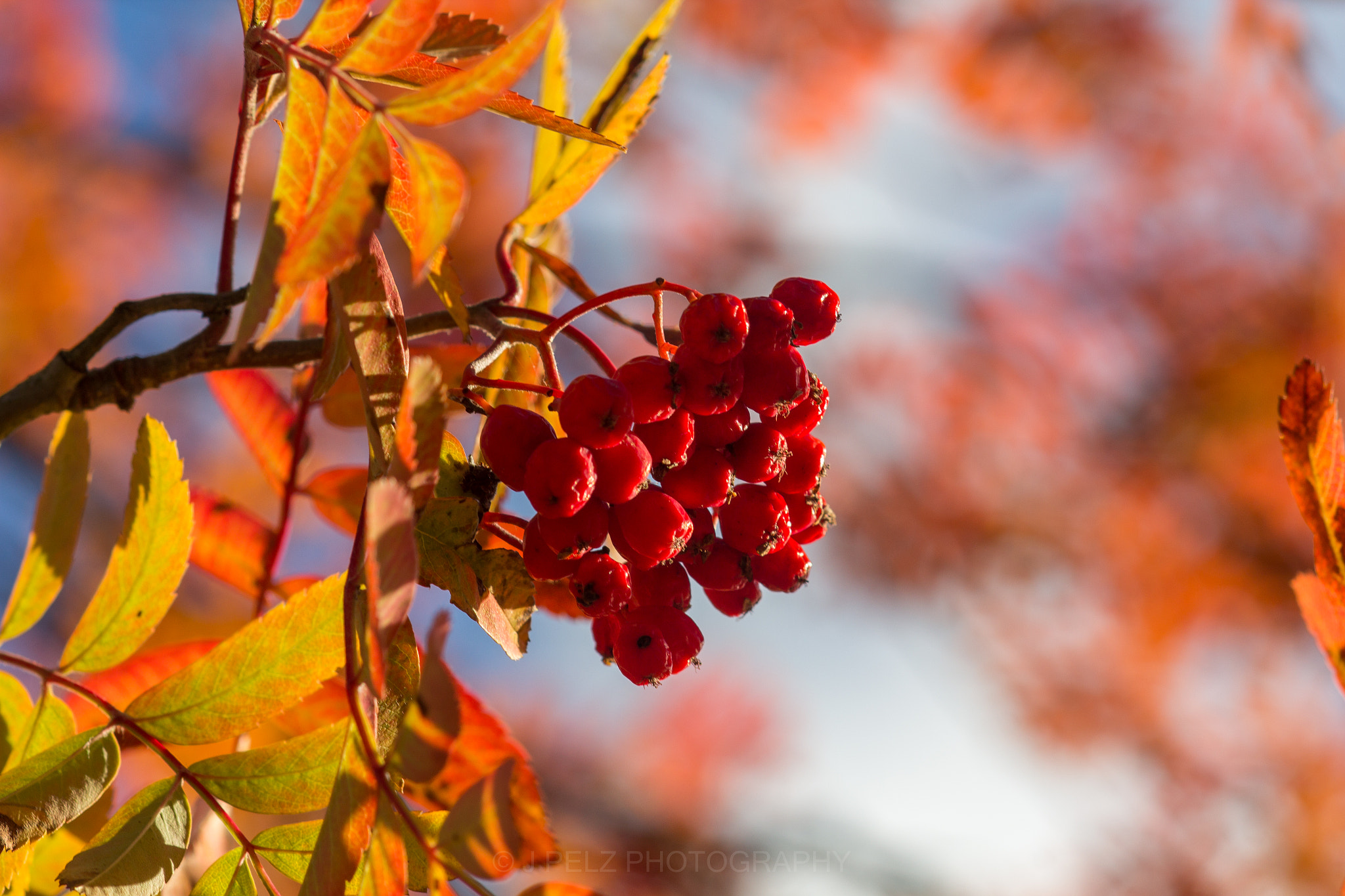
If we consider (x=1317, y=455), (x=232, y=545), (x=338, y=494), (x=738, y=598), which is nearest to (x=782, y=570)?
(x=738, y=598)

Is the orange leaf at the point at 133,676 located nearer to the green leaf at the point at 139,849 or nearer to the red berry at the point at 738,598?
the green leaf at the point at 139,849

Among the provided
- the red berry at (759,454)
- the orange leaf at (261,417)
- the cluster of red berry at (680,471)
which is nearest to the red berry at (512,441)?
the cluster of red berry at (680,471)

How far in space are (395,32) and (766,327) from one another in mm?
425

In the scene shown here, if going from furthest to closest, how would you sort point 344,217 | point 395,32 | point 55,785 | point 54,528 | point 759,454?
1. point 54,528
2. point 759,454
3. point 55,785
4. point 395,32
5. point 344,217

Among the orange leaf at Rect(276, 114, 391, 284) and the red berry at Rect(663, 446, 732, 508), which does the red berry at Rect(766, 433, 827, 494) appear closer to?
the red berry at Rect(663, 446, 732, 508)

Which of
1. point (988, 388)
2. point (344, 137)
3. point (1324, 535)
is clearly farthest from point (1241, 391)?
point (344, 137)

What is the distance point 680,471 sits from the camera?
2.85ft

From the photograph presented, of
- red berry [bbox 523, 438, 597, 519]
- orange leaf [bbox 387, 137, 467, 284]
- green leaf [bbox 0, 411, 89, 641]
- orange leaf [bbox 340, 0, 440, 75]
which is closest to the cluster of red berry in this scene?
red berry [bbox 523, 438, 597, 519]

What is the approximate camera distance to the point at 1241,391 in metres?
7.52

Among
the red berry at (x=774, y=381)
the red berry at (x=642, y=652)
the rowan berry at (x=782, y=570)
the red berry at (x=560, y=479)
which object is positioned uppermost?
the red berry at (x=774, y=381)

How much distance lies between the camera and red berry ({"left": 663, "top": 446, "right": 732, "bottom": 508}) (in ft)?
2.81

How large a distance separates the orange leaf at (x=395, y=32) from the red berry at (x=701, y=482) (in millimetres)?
455

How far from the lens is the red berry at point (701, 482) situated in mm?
856

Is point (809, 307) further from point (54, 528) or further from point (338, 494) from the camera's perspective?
point (54, 528)
